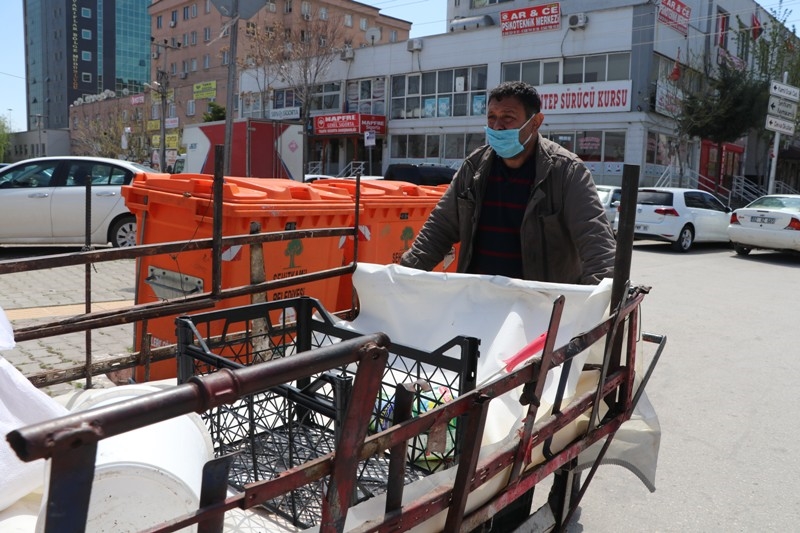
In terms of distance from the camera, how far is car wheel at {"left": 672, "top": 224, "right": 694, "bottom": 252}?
15.6 meters

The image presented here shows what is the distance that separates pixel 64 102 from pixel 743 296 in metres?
117

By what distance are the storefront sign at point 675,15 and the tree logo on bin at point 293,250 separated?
26292 millimetres

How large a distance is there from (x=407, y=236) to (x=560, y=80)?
2466 centimetres

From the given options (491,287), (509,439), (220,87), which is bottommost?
(509,439)

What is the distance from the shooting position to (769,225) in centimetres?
1427

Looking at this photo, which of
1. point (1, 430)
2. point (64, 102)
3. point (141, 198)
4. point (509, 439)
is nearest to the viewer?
point (1, 430)

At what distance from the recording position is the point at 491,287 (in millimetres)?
2977

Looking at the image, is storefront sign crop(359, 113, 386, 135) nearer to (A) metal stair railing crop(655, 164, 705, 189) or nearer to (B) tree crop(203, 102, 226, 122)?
(A) metal stair railing crop(655, 164, 705, 189)

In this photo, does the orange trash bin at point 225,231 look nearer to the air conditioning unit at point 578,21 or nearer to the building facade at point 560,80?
the building facade at point 560,80

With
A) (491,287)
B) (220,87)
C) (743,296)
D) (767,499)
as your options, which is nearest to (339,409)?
(491,287)

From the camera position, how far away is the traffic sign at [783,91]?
1988cm

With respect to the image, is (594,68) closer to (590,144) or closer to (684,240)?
(590,144)

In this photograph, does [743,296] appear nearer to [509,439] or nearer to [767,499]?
→ [767,499]

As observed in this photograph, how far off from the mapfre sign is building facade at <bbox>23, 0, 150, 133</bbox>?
80.3 meters
